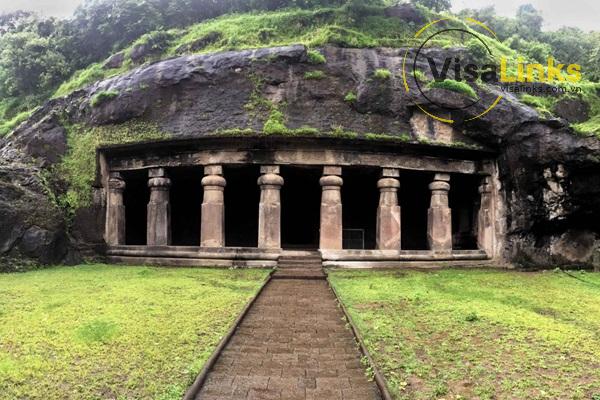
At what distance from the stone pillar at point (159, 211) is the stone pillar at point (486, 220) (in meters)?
10.4

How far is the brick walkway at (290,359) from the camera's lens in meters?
4.43

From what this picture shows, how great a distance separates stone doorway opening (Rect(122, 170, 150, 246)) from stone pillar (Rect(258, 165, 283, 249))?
5877 millimetres

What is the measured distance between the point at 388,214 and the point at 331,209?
188 centimetres

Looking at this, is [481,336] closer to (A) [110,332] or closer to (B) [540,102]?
(A) [110,332]

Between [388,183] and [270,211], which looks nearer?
[270,211]

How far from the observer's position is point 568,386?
174 inches

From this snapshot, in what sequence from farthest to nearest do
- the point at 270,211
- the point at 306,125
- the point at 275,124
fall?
the point at 270,211 → the point at 306,125 → the point at 275,124

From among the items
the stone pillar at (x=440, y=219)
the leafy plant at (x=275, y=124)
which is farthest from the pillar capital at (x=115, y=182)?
the stone pillar at (x=440, y=219)

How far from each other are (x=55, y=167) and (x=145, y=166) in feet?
9.17

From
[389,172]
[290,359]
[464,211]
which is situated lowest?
[290,359]

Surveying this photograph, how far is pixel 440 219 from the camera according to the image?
47.4 ft

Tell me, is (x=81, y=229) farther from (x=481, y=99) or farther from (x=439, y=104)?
(x=481, y=99)

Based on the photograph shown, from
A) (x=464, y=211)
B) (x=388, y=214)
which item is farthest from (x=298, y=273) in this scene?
(x=464, y=211)

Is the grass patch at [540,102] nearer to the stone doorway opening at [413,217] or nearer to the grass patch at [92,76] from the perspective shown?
the stone doorway opening at [413,217]
